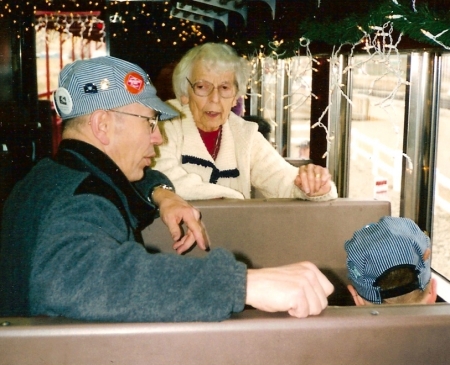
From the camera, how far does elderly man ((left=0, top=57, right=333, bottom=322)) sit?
42.2 inches

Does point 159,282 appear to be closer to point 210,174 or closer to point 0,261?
point 0,261

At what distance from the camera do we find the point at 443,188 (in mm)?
3008

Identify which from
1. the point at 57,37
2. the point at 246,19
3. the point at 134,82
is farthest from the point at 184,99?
the point at 57,37

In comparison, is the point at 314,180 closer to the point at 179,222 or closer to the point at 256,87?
the point at 179,222

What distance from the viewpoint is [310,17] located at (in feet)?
11.2

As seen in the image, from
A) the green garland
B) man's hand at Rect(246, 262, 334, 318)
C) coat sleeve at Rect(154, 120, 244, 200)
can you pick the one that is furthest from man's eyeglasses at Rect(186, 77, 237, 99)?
man's hand at Rect(246, 262, 334, 318)

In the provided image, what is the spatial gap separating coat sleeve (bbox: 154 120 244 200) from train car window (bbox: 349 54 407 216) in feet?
2.40

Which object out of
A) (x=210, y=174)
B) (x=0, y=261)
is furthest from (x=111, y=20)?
(x=0, y=261)

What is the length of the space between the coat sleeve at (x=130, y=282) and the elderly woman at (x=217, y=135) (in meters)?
1.54

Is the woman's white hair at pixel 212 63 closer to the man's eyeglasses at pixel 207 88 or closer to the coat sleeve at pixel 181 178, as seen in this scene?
the man's eyeglasses at pixel 207 88

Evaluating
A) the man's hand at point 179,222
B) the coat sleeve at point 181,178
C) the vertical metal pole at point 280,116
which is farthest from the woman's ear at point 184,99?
the vertical metal pole at point 280,116

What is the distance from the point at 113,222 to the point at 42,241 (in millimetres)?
179

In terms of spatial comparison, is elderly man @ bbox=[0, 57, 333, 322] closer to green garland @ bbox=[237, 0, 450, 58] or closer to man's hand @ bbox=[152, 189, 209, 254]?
man's hand @ bbox=[152, 189, 209, 254]

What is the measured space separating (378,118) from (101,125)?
294 cm
